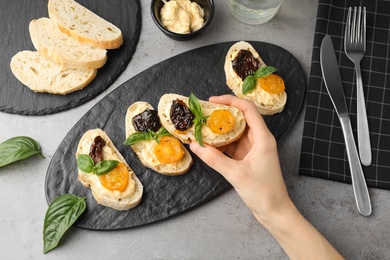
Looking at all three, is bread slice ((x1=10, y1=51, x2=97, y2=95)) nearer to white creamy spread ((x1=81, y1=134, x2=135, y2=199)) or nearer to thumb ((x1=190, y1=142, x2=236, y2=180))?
white creamy spread ((x1=81, y1=134, x2=135, y2=199))

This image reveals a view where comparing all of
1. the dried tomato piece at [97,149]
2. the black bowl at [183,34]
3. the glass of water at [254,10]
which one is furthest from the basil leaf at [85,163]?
the glass of water at [254,10]

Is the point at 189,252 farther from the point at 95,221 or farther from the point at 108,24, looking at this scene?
the point at 108,24

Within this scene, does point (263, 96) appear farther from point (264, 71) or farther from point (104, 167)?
point (104, 167)

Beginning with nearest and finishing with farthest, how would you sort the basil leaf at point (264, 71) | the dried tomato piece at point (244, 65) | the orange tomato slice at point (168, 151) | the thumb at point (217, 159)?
the thumb at point (217, 159)
the orange tomato slice at point (168, 151)
the basil leaf at point (264, 71)
the dried tomato piece at point (244, 65)

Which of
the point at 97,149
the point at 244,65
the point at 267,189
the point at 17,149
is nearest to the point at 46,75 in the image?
the point at 17,149

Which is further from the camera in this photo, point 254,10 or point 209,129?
point 254,10

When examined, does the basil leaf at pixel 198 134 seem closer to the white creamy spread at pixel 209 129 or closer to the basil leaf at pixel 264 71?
the white creamy spread at pixel 209 129
